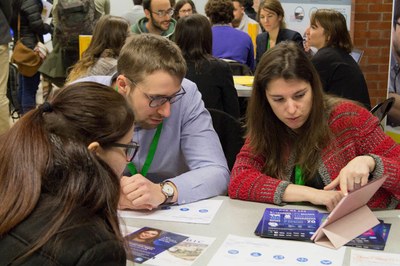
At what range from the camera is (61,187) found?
1.13m

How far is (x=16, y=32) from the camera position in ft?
19.3

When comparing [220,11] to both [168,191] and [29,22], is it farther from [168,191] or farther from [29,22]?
[168,191]

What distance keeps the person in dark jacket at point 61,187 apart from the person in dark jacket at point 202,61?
267cm

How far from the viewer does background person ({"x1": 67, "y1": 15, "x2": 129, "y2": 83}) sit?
3.59 meters

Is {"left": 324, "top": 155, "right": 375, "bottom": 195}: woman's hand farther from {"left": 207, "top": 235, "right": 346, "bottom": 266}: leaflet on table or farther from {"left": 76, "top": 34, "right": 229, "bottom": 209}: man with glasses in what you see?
{"left": 76, "top": 34, "right": 229, "bottom": 209}: man with glasses

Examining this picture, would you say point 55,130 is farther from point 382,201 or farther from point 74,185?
point 382,201

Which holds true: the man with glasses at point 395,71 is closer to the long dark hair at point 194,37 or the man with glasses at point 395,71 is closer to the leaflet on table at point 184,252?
the long dark hair at point 194,37

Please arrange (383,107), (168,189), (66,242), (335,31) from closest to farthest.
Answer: (66,242) < (168,189) < (383,107) < (335,31)

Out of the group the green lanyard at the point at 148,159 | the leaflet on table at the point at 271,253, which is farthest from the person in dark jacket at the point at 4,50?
the leaflet on table at the point at 271,253

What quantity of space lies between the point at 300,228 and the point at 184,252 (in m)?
0.40

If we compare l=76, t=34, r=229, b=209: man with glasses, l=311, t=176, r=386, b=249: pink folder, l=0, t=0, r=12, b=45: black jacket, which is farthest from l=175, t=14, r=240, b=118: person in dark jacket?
l=311, t=176, r=386, b=249: pink folder

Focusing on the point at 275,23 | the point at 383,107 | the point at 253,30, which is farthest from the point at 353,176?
the point at 253,30

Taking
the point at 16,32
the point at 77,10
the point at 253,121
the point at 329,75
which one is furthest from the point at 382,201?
the point at 16,32

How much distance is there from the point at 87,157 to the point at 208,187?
1017 mm
